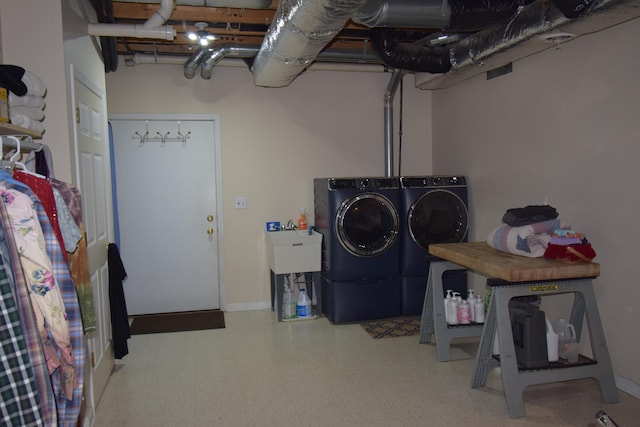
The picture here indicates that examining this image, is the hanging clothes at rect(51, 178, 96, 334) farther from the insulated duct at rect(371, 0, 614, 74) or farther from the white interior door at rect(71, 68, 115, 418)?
the insulated duct at rect(371, 0, 614, 74)

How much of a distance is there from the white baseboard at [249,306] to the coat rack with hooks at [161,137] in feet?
5.38

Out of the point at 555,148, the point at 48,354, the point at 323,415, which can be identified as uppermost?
the point at 555,148

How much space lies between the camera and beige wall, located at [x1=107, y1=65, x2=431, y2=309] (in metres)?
4.71

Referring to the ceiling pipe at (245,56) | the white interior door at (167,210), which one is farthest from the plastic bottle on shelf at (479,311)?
the white interior door at (167,210)

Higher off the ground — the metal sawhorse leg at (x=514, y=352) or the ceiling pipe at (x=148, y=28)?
the ceiling pipe at (x=148, y=28)

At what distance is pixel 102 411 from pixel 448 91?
13.1 ft

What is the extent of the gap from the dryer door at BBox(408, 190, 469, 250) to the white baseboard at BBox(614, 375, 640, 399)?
179 cm

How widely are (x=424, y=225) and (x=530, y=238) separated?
1.56 meters

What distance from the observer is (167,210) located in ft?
15.8

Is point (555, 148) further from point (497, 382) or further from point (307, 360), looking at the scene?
point (307, 360)

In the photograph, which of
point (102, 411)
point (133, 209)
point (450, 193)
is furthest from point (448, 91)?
point (102, 411)

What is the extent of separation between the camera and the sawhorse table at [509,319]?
2.74m

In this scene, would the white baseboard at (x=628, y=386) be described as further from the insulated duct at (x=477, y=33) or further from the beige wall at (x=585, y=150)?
the insulated duct at (x=477, y=33)

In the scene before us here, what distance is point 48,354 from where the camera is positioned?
5.24ft
